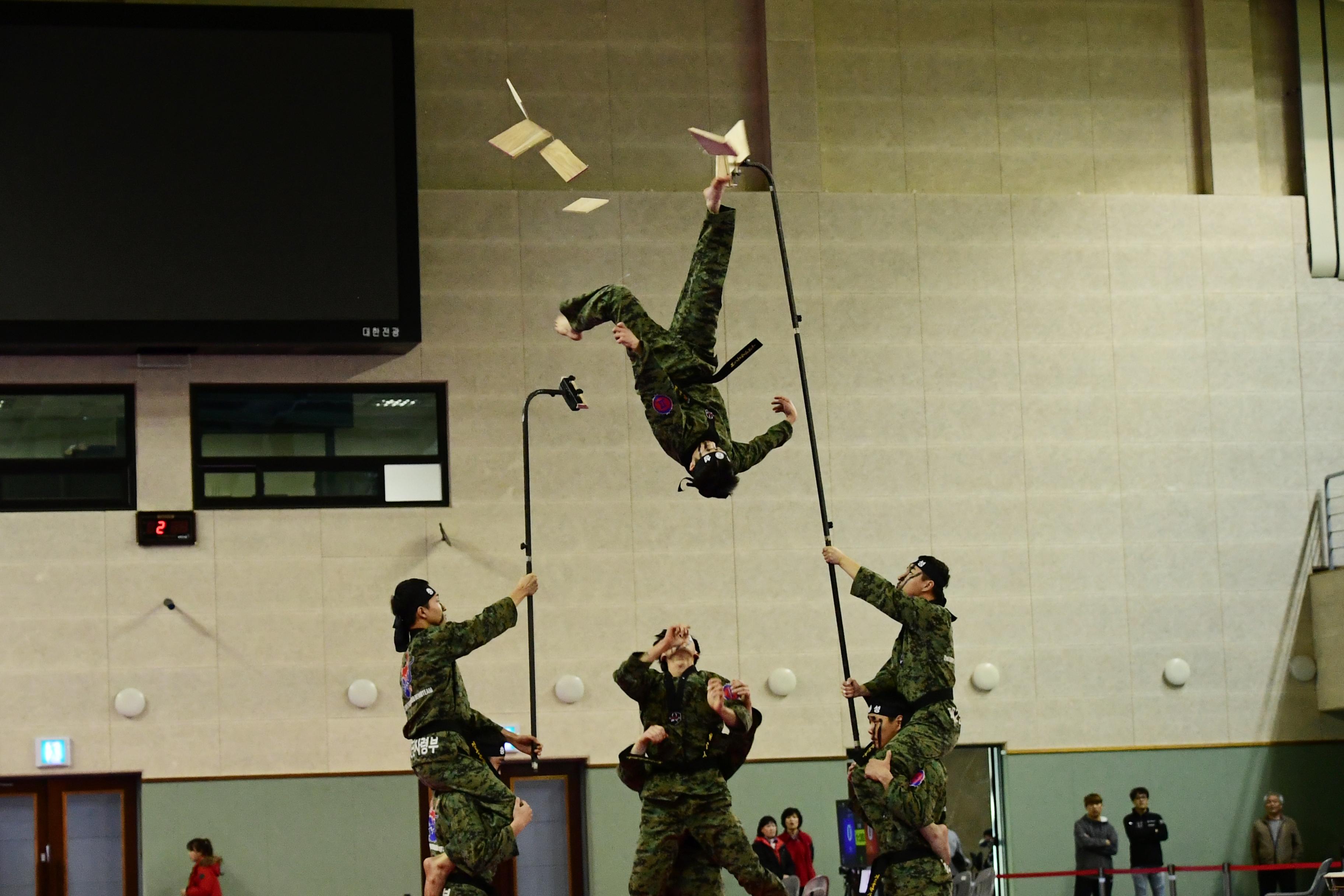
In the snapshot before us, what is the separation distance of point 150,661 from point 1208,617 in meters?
8.58

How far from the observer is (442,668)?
7848mm

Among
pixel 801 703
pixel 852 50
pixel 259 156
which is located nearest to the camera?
pixel 259 156

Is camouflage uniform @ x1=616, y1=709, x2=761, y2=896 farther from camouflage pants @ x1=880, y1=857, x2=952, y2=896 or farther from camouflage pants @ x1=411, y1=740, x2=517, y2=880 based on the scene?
camouflage pants @ x1=880, y1=857, x2=952, y2=896

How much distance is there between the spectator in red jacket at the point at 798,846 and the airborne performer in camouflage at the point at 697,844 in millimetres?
4075

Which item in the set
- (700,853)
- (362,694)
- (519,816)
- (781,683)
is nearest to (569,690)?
(362,694)

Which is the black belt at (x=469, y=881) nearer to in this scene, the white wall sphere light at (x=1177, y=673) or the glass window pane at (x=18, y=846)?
the glass window pane at (x=18, y=846)

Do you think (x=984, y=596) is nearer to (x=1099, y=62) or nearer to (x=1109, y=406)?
(x=1109, y=406)

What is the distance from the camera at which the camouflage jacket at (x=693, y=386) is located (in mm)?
8172

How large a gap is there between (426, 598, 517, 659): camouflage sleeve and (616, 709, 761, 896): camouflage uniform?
98 cm

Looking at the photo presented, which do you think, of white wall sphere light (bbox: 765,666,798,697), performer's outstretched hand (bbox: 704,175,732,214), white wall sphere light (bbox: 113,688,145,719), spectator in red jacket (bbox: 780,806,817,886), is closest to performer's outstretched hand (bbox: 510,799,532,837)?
performer's outstretched hand (bbox: 704,175,732,214)

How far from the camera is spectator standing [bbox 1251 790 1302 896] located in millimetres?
13352

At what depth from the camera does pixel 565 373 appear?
13.4 m

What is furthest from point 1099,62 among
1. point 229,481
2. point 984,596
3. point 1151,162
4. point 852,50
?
point 229,481

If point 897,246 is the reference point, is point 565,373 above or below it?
below
